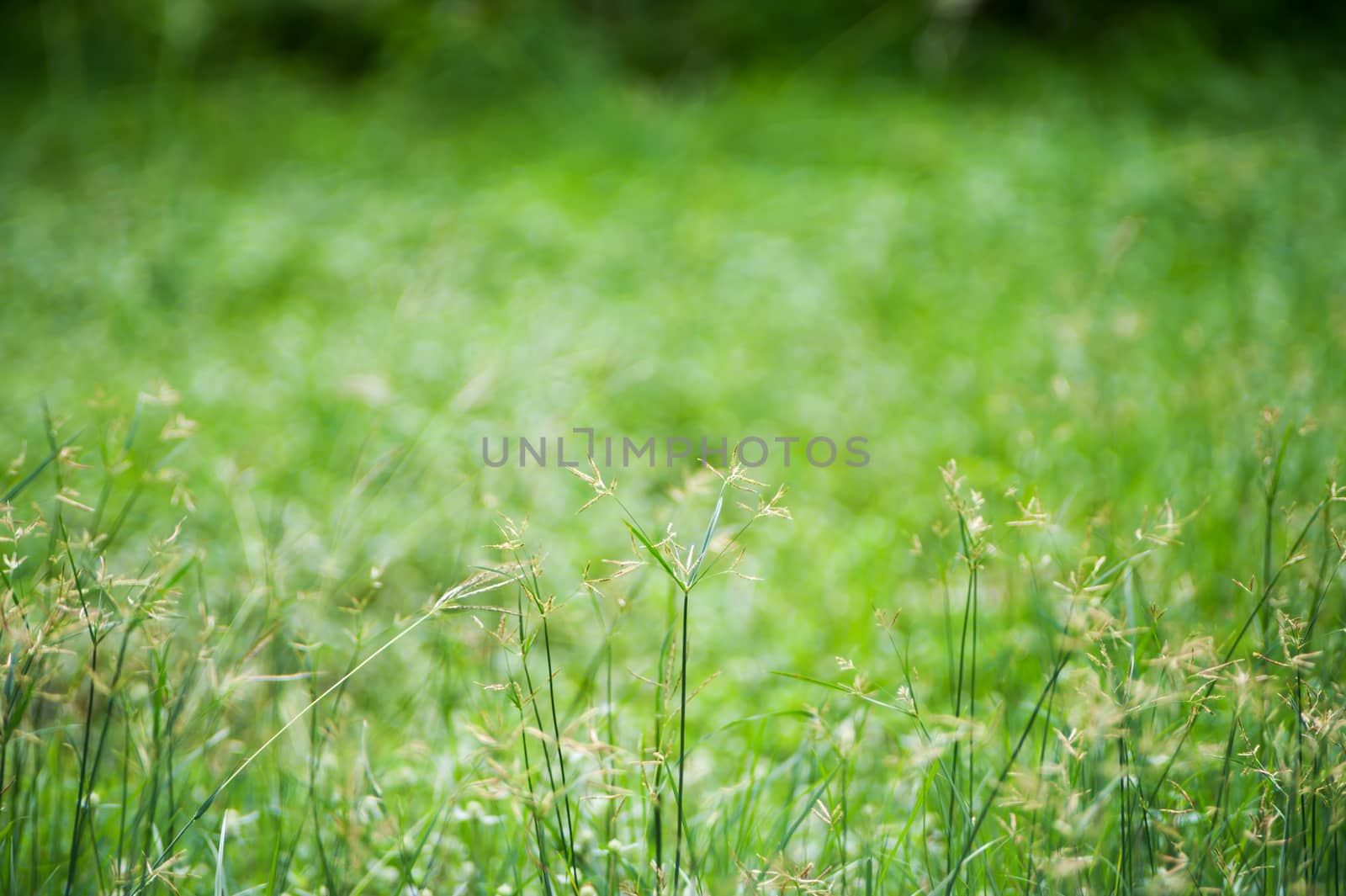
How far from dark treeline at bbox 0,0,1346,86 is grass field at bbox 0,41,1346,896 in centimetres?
67

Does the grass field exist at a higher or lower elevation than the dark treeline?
lower

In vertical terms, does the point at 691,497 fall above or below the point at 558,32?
below

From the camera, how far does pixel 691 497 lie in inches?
46.6

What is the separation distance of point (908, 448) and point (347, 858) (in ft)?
6.33

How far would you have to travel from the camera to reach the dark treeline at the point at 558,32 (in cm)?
560

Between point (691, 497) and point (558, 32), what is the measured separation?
6.25m

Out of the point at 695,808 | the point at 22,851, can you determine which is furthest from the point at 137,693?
the point at 695,808

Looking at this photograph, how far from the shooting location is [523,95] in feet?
20.1

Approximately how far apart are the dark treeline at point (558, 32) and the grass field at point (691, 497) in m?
0.67

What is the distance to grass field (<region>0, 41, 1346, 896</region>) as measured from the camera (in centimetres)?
99

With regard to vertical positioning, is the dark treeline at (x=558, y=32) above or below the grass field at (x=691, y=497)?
above

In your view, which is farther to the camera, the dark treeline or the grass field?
the dark treeline

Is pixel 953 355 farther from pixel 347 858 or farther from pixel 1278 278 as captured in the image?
pixel 347 858

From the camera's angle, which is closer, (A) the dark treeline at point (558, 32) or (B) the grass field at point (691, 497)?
(B) the grass field at point (691, 497)
